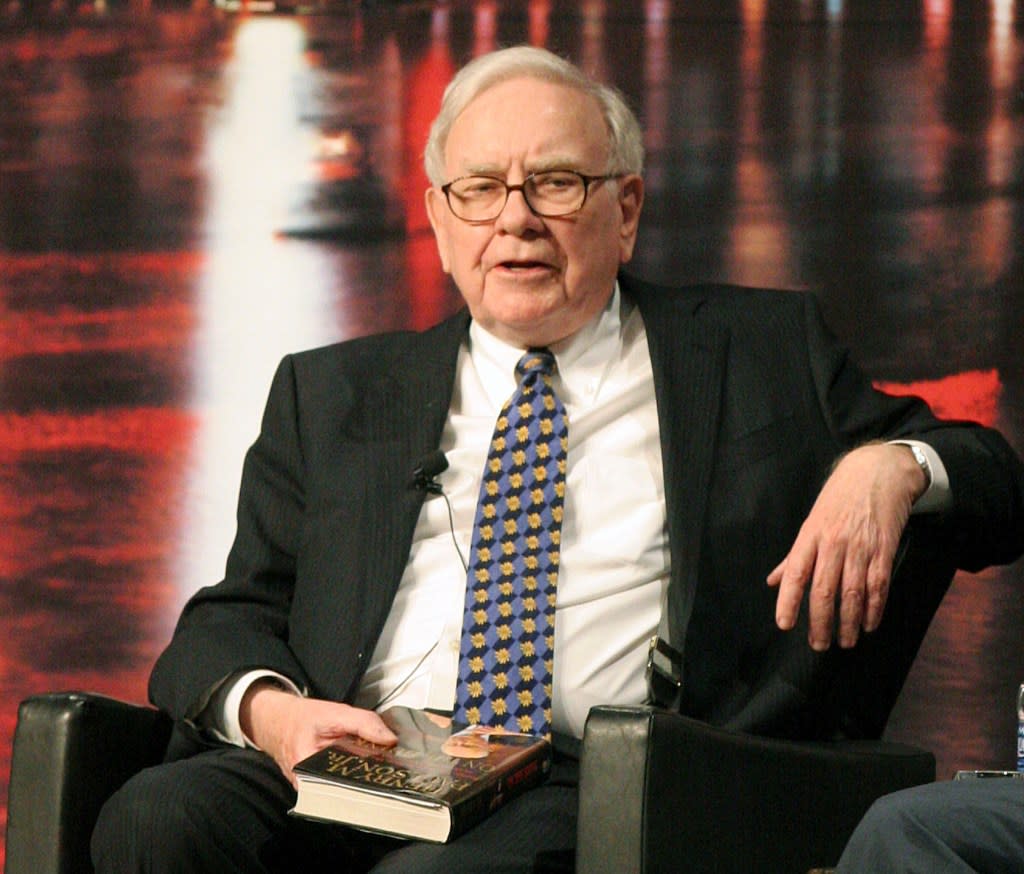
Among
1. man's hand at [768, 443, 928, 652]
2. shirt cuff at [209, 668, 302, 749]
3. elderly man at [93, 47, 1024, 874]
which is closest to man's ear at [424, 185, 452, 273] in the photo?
elderly man at [93, 47, 1024, 874]

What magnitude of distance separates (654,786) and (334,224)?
159 cm

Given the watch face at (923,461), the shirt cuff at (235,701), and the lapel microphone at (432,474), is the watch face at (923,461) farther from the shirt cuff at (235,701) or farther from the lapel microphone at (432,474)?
the shirt cuff at (235,701)

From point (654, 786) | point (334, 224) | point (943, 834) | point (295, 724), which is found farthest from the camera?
point (334, 224)

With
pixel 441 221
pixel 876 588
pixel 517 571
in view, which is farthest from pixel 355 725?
pixel 441 221

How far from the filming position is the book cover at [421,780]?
68.3 inches

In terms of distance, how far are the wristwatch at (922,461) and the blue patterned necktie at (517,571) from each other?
1.63ft

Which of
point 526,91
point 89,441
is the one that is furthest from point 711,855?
point 89,441

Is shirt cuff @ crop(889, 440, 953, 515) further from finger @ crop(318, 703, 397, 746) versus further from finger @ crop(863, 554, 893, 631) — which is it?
finger @ crop(318, 703, 397, 746)

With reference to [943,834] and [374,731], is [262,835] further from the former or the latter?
[943,834]

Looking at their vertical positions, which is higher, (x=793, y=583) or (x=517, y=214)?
(x=517, y=214)

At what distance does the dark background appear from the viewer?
282cm

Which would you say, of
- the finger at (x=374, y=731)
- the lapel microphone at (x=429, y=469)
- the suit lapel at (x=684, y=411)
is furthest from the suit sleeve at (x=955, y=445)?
the finger at (x=374, y=731)

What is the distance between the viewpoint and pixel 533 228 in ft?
7.68

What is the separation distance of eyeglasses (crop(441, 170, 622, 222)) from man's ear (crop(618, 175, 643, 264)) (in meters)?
0.08
